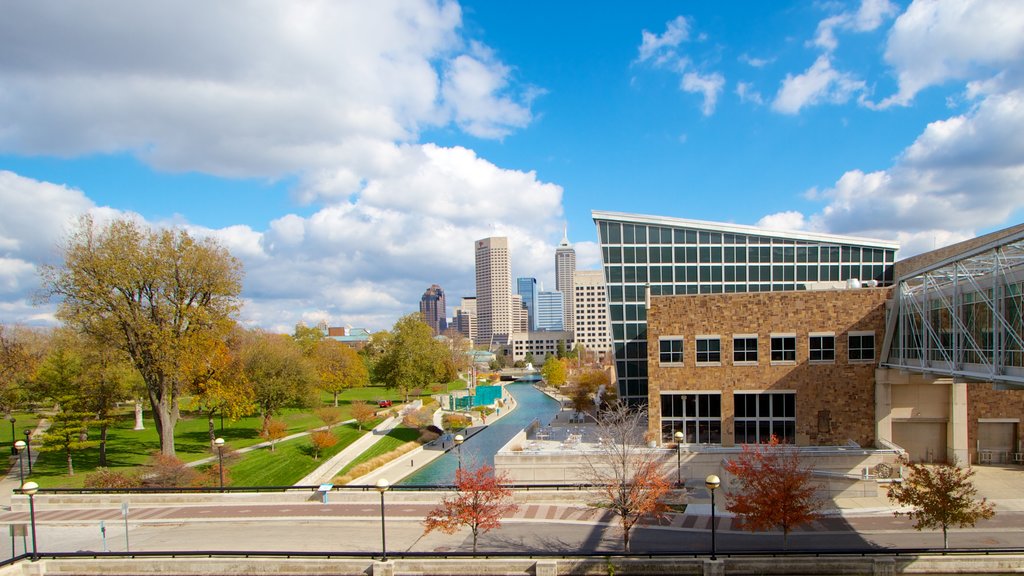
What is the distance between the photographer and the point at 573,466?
34.4 meters

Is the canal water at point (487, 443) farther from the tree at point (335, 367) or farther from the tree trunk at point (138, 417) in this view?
the tree trunk at point (138, 417)

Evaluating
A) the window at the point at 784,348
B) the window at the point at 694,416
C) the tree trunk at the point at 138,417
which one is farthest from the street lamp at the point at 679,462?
the tree trunk at the point at 138,417

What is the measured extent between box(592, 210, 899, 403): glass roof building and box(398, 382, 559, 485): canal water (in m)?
14.5

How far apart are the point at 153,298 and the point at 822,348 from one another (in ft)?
139

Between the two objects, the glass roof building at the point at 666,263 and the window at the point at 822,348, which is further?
the glass roof building at the point at 666,263

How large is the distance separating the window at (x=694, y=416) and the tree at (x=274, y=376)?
1383 inches

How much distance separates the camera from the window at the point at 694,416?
121ft

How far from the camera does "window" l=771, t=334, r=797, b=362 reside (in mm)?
35844

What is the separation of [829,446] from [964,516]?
14.8 m

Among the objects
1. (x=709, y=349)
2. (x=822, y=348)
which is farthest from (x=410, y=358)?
(x=822, y=348)

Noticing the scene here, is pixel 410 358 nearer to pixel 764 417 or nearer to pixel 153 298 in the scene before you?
pixel 153 298

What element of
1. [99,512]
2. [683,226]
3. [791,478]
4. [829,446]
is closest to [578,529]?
[791,478]

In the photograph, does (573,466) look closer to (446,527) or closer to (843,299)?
(446,527)

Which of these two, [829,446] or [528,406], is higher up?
[829,446]
